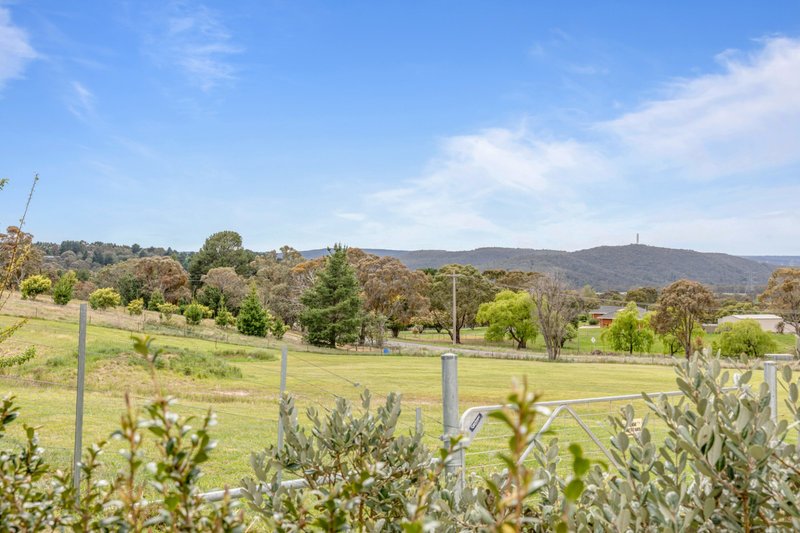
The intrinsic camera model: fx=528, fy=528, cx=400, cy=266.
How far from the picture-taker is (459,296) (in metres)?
58.2

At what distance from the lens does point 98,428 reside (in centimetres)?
995

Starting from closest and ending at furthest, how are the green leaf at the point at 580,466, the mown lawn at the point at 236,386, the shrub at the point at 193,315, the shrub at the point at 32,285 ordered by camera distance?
the green leaf at the point at 580,466 → the mown lawn at the point at 236,386 → the shrub at the point at 32,285 → the shrub at the point at 193,315

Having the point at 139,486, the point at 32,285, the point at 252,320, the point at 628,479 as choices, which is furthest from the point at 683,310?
the point at 139,486

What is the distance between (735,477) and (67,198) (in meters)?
24.4

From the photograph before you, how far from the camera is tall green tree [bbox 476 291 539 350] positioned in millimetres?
51219

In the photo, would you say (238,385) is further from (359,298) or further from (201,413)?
(359,298)

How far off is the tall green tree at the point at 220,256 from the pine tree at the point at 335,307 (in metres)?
22.1

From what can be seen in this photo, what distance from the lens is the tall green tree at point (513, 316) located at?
51219 mm

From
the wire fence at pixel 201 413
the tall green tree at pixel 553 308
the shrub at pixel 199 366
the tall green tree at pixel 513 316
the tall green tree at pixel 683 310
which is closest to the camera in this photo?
the wire fence at pixel 201 413

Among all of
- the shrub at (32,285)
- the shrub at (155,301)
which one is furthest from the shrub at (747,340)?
the shrub at (32,285)

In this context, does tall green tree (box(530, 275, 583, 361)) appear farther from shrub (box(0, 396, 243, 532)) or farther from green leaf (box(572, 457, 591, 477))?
green leaf (box(572, 457, 591, 477))

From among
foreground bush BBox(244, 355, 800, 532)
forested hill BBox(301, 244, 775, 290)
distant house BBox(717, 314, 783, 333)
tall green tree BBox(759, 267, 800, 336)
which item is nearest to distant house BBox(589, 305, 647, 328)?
forested hill BBox(301, 244, 775, 290)

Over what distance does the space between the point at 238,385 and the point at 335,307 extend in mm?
23253

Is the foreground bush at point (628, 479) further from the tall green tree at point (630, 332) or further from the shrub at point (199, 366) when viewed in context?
the tall green tree at point (630, 332)
